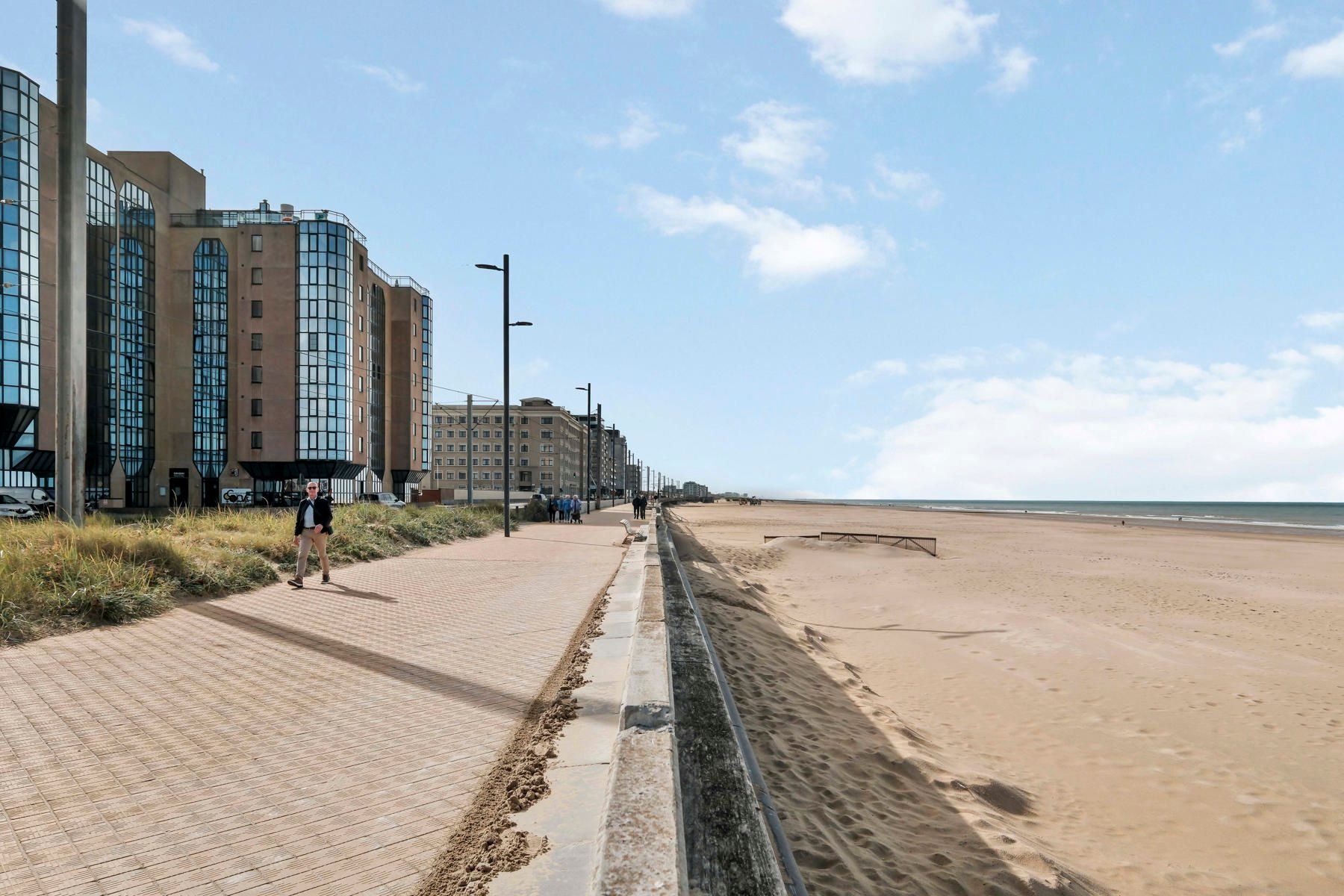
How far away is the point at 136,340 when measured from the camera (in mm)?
53562

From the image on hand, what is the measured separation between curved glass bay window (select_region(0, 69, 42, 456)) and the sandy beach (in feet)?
145

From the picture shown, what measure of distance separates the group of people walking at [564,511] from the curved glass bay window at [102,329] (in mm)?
34933

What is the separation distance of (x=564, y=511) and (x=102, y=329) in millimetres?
39710

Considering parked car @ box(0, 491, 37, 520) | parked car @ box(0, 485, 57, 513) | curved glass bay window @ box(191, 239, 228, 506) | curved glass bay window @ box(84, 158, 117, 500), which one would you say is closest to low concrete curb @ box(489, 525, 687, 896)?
parked car @ box(0, 491, 37, 520)

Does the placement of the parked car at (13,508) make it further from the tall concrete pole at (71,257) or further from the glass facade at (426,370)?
the glass facade at (426,370)

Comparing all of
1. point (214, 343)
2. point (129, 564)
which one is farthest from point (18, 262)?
point (129, 564)

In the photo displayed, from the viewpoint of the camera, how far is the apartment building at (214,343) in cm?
5100

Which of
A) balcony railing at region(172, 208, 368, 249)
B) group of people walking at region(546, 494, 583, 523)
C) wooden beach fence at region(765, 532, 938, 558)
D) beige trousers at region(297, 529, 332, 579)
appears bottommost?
wooden beach fence at region(765, 532, 938, 558)

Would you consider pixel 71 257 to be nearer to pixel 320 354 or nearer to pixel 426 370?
pixel 320 354

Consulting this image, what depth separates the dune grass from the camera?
7.94m

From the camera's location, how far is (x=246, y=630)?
25.8ft

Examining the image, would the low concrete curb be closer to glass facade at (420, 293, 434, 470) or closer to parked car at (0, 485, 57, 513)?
parked car at (0, 485, 57, 513)

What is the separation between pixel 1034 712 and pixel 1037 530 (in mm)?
46692

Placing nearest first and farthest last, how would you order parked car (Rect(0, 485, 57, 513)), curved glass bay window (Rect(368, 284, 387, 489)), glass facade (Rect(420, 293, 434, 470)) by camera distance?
parked car (Rect(0, 485, 57, 513)), curved glass bay window (Rect(368, 284, 387, 489)), glass facade (Rect(420, 293, 434, 470))
